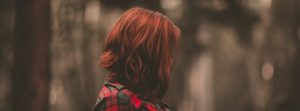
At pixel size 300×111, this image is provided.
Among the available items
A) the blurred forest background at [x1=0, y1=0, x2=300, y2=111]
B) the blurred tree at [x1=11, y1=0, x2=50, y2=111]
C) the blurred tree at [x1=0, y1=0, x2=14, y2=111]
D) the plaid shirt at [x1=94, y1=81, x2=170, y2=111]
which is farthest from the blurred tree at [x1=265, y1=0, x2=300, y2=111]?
the plaid shirt at [x1=94, y1=81, x2=170, y2=111]

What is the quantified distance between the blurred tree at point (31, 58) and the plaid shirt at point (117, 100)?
233cm

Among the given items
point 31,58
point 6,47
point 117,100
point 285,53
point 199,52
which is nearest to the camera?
point 117,100

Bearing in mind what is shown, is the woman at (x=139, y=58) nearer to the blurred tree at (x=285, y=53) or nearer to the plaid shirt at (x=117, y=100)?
the plaid shirt at (x=117, y=100)

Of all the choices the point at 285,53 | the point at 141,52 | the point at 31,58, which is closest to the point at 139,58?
the point at 141,52

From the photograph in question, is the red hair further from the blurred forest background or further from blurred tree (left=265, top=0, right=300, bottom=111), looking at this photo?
blurred tree (left=265, top=0, right=300, bottom=111)

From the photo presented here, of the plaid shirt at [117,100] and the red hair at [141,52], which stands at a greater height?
the red hair at [141,52]

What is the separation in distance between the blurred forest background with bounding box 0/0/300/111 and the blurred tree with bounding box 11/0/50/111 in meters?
0.07

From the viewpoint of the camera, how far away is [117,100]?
2.37 meters

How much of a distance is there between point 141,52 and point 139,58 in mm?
25

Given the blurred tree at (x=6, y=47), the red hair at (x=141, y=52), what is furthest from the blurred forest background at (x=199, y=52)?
the red hair at (x=141, y=52)

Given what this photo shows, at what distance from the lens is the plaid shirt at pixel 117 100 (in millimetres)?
2359

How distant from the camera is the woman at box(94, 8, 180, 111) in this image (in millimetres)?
2447

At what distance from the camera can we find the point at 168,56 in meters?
2.52

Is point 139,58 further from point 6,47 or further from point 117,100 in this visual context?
point 6,47
